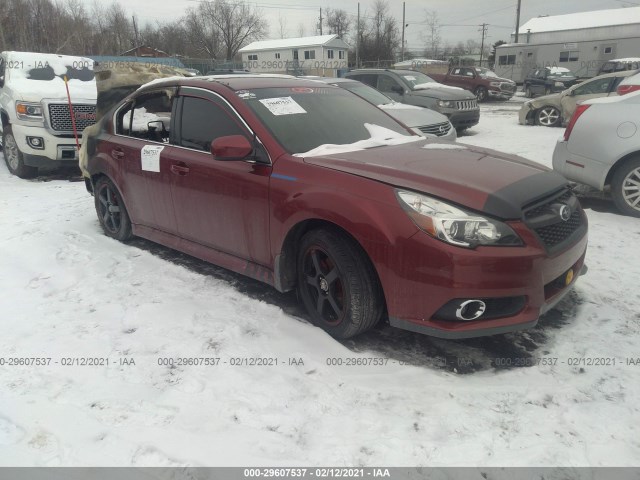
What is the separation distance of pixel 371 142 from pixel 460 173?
925 millimetres

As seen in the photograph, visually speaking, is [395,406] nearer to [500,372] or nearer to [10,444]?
[500,372]

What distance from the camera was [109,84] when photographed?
5.77 meters

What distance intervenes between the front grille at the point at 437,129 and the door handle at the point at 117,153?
534 cm

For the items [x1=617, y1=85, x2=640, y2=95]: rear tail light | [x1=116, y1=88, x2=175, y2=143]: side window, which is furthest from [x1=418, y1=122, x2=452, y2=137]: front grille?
[x1=116, y1=88, x2=175, y2=143]: side window

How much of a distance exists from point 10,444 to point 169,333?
1134mm

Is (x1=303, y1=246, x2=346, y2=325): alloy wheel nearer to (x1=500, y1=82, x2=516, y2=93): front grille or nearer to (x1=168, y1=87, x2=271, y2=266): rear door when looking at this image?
(x1=168, y1=87, x2=271, y2=266): rear door

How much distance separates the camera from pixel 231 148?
3236 millimetres

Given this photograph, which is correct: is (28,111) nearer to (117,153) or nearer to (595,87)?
(117,153)

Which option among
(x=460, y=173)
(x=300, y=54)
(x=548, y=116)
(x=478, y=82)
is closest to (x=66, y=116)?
(x=460, y=173)

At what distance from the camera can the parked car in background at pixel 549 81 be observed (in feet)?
77.0

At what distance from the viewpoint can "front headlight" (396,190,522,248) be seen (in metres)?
2.58

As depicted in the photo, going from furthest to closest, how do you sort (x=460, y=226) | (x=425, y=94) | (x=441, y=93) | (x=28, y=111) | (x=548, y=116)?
1. (x=548, y=116)
2. (x=441, y=93)
3. (x=425, y=94)
4. (x=28, y=111)
5. (x=460, y=226)

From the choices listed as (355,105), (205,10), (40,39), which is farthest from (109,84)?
(205,10)

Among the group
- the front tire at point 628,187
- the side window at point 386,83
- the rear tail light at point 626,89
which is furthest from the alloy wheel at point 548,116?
the front tire at point 628,187
